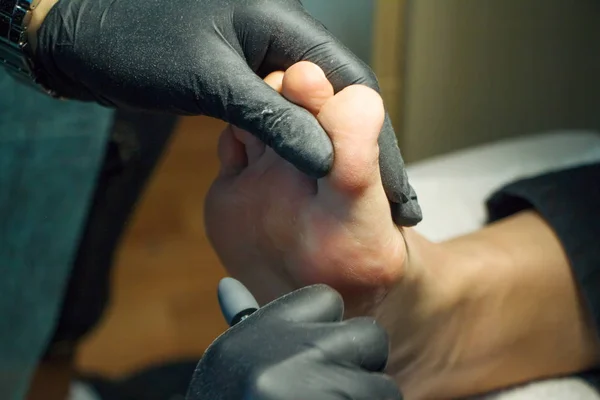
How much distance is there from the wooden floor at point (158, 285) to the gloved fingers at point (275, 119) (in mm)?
310

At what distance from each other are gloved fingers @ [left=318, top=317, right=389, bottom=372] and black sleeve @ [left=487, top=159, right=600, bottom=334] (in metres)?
0.32

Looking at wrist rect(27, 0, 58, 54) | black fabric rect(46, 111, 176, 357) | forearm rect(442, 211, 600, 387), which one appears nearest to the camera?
wrist rect(27, 0, 58, 54)

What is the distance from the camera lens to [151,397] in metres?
0.81

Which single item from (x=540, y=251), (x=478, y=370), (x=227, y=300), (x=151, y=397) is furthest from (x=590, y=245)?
(x=151, y=397)

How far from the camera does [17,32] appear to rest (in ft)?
1.75

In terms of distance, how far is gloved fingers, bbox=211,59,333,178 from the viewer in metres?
0.42

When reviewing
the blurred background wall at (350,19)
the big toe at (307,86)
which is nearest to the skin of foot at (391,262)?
the big toe at (307,86)

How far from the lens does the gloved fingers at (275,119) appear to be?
42cm

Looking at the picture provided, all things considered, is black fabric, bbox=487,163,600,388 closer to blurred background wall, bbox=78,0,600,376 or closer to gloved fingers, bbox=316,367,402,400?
blurred background wall, bbox=78,0,600,376

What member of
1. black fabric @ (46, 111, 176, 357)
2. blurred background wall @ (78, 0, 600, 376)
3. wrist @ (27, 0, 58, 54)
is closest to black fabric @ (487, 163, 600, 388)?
blurred background wall @ (78, 0, 600, 376)

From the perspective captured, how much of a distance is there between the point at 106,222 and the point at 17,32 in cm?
28

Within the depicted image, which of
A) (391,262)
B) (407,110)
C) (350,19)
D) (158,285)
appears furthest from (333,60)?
(158,285)

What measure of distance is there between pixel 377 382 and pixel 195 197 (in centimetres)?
38

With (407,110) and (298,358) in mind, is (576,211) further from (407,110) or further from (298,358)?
(298,358)
